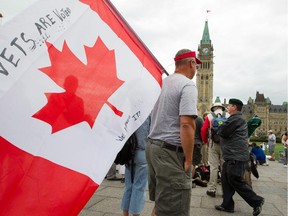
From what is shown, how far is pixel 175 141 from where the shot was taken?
9.55 feet

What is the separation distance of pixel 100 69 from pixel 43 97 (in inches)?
21.4

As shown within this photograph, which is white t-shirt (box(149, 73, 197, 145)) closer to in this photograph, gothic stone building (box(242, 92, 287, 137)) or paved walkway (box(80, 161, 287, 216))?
paved walkway (box(80, 161, 287, 216))

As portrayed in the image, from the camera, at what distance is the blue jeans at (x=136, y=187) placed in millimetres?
3975

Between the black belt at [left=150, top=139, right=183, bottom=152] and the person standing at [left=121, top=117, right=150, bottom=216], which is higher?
the black belt at [left=150, top=139, right=183, bottom=152]

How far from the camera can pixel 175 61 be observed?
3.16 m

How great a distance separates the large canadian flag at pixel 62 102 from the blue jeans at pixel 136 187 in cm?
164

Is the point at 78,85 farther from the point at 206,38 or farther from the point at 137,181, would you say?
the point at 206,38

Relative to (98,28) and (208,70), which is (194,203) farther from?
(208,70)

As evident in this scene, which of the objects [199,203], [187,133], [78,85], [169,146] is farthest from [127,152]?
[199,203]

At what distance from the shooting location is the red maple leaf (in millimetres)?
2006

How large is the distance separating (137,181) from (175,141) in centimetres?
137

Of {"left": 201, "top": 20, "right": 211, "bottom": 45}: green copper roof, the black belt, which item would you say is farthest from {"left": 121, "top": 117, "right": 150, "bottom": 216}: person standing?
{"left": 201, "top": 20, "right": 211, "bottom": 45}: green copper roof

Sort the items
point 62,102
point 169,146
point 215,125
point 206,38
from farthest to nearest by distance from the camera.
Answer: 1. point 206,38
2. point 215,125
3. point 169,146
4. point 62,102

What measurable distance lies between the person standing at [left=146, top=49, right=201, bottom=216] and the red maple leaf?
2.39ft
